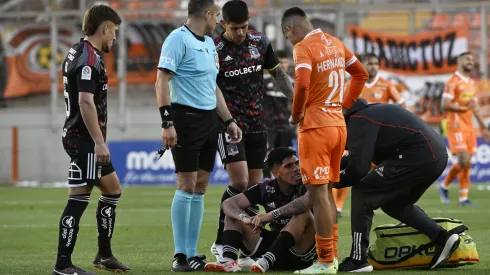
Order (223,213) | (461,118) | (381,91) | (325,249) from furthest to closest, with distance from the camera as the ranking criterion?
(461,118) → (381,91) → (223,213) → (325,249)

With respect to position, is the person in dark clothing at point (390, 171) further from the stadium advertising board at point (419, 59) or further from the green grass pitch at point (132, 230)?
the stadium advertising board at point (419, 59)

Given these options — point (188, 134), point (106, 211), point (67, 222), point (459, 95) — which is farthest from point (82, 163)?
point (459, 95)

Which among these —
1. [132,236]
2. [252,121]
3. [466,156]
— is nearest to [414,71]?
[466,156]

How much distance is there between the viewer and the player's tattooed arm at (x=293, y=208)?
796cm

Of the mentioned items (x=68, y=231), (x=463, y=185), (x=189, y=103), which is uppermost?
(x=189, y=103)

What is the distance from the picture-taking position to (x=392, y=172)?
8.30 meters

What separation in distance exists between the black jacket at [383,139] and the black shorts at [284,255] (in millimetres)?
674

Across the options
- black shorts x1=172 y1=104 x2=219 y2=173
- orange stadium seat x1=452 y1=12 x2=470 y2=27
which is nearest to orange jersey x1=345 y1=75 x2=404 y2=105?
black shorts x1=172 y1=104 x2=219 y2=173

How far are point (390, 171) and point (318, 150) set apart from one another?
2.83 feet

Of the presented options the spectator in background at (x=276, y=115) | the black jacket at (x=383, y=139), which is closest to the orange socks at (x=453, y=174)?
the spectator in background at (x=276, y=115)

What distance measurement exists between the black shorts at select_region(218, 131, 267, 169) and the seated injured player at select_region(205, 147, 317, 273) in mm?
560

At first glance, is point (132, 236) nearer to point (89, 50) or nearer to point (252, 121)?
point (252, 121)

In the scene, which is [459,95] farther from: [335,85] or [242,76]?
[335,85]

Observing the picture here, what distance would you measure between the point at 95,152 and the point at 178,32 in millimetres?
1393
